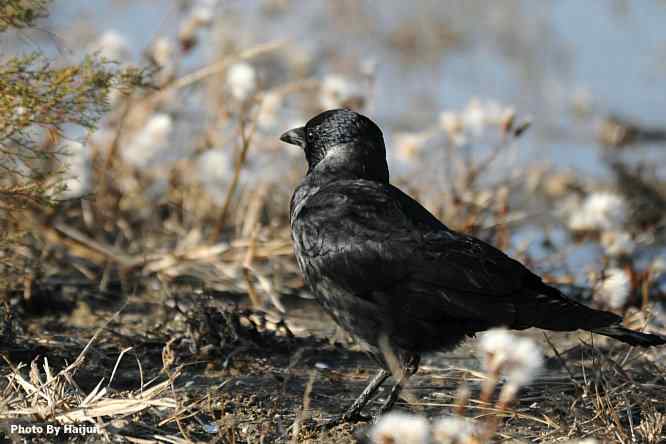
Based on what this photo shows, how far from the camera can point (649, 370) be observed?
340cm

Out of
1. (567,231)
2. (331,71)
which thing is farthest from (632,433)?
(331,71)

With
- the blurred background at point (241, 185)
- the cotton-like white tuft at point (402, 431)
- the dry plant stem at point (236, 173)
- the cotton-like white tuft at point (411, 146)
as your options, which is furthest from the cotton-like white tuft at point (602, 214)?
the cotton-like white tuft at point (402, 431)

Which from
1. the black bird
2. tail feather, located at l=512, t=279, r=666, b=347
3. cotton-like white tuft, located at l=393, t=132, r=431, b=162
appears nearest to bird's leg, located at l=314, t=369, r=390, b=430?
the black bird

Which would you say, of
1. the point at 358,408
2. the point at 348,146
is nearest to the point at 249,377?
the point at 358,408

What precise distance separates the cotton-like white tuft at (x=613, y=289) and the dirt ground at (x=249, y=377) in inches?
8.3

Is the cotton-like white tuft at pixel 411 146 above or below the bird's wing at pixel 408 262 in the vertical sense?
above

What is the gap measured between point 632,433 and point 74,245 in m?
2.67

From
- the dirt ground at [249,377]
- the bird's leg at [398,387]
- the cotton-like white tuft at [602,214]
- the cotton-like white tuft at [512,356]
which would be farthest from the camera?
the cotton-like white tuft at [602,214]

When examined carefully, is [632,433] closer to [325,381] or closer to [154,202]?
[325,381]

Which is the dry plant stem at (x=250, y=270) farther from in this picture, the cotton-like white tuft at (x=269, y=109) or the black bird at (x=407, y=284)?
the black bird at (x=407, y=284)

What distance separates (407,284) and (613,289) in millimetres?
1516

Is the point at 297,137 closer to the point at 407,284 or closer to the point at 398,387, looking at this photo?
the point at 407,284

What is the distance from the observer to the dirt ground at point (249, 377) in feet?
8.83

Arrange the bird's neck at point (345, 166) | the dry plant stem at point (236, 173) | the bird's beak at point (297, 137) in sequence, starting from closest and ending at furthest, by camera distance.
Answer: the bird's neck at point (345, 166)
the bird's beak at point (297, 137)
the dry plant stem at point (236, 173)
